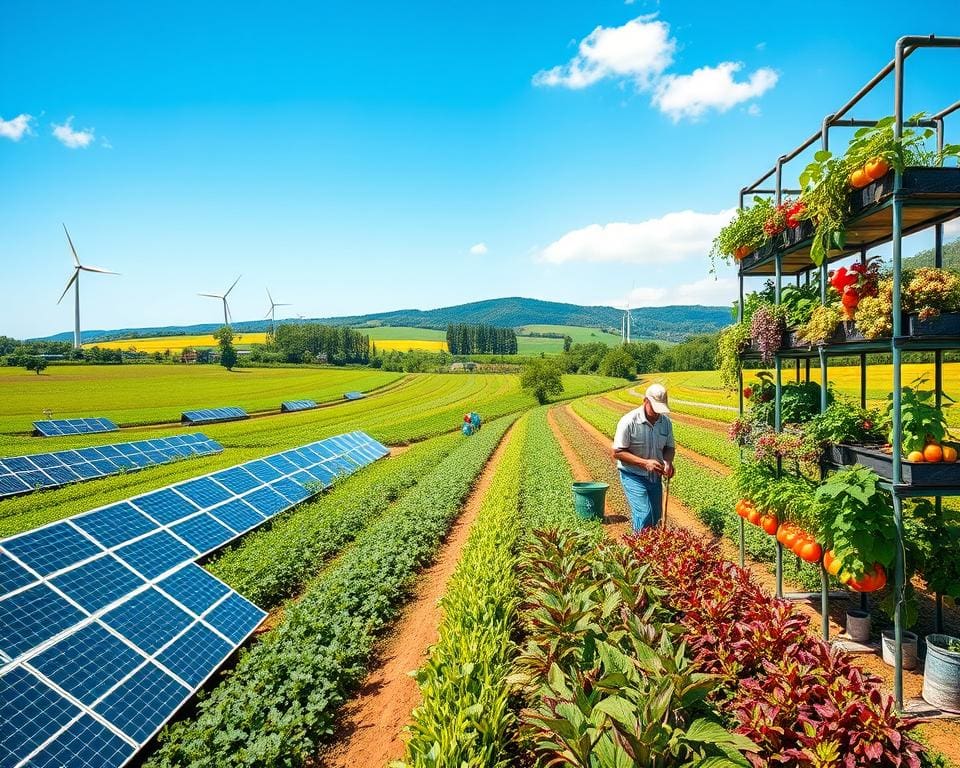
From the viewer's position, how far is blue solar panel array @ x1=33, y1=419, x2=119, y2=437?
3684 cm

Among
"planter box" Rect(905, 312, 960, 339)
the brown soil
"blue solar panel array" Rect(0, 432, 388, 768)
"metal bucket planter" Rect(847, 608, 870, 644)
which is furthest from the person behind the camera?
"metal bucket planter" Rect(847, 608, 870, 644)

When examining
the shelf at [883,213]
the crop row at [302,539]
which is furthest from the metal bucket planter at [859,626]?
the crop row at [302,539]

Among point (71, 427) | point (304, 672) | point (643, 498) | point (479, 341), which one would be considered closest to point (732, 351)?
point (643, 498)

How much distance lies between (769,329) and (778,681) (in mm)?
5481

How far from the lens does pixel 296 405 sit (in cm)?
5872

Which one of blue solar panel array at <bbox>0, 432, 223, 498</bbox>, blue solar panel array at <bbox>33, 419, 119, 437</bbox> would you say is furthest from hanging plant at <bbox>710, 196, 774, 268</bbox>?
blue solar panel array at <bbox>33, 419, 119, 437</bbox>

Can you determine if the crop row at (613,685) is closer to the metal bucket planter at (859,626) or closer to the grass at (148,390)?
the metal bucket planter at (859,626)

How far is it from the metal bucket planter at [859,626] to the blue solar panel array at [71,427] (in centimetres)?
4567

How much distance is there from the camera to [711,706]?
14.9 ft

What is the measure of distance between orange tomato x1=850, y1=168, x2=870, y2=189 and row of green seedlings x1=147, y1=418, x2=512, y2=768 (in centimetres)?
846

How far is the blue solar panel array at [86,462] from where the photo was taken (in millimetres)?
21047

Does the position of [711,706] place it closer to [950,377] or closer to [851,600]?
[851,600]

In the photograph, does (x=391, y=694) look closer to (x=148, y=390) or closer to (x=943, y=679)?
(x=943, y=679)

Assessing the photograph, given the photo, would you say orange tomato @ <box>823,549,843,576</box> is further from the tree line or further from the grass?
the tree line
